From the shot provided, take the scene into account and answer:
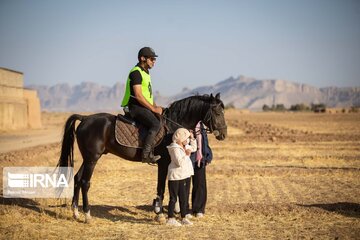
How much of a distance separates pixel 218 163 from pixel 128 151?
31.0 feet

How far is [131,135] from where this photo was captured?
8719 millimetres

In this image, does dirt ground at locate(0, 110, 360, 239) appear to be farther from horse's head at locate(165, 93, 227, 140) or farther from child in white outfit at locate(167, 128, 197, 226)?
horse's head at locate(165, 93, 227, 140)

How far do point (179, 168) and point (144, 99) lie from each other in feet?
4.85

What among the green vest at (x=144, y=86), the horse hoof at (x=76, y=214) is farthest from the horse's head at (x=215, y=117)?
the horse hoof at (x=76, y=214)

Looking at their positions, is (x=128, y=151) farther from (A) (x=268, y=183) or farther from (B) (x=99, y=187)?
(A) (x=268, y=183)

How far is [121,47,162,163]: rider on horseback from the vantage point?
8477 mm

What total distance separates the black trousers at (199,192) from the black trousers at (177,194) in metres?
0.70

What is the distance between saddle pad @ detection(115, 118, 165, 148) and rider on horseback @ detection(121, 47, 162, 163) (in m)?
0.17

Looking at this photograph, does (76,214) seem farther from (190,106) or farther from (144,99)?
(190,106)

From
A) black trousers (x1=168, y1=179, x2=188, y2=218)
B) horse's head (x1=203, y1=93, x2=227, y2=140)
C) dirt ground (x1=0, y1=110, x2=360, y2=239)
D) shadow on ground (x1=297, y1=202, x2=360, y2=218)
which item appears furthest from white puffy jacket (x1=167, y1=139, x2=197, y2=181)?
shadow on ground (x1=297, y1=202, x2=360, y2=218)

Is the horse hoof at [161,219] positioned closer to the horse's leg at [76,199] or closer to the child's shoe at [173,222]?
the child's shoe at [173,222]

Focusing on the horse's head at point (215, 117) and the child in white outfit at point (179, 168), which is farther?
the horse's head at point (215, 117)

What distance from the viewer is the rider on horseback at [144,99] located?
334 inches

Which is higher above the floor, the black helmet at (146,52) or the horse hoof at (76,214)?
the black helmet at (146,52)
